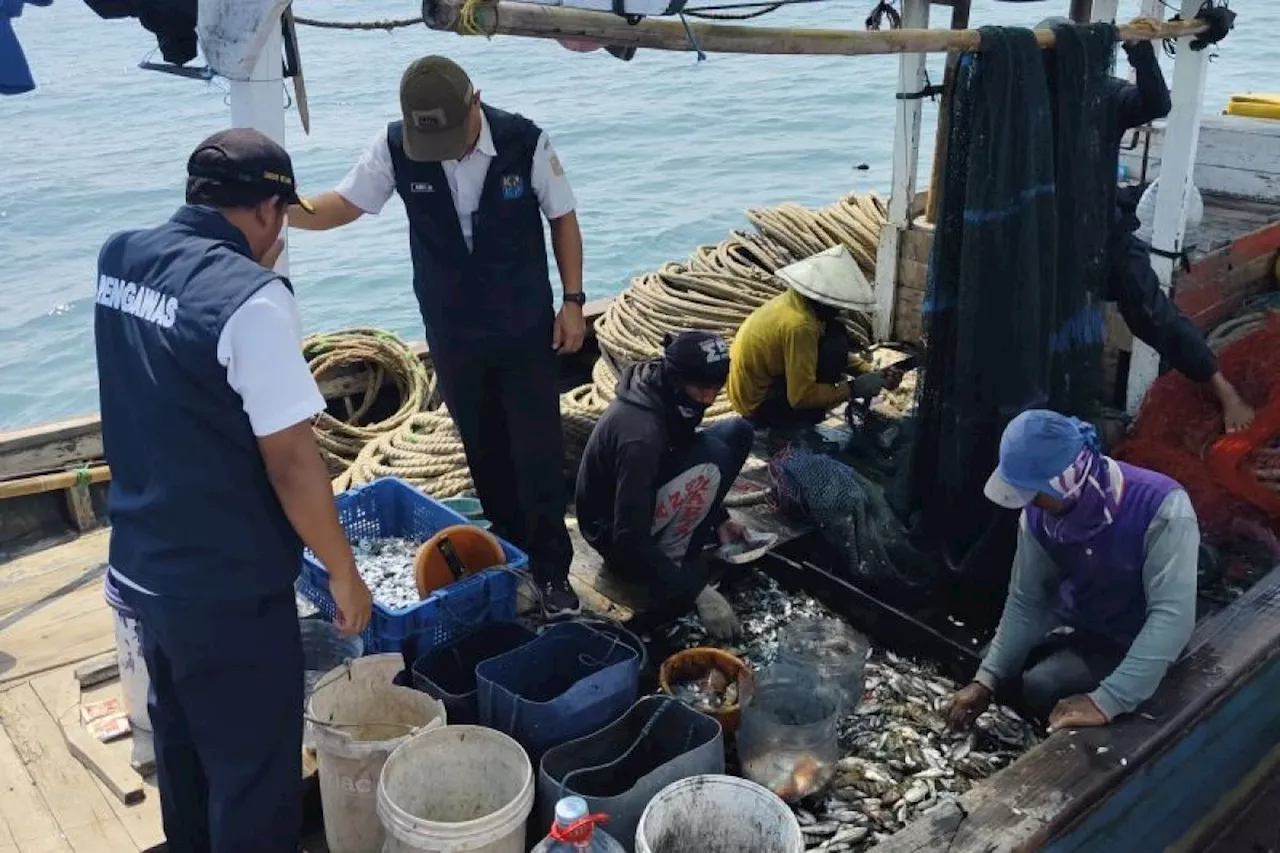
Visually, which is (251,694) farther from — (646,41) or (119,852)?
(646,41)

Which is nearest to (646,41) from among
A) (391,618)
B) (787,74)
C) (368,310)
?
(391,618)

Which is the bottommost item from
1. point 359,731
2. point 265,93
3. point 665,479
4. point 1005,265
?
point 359,731

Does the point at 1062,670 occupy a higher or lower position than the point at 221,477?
lower

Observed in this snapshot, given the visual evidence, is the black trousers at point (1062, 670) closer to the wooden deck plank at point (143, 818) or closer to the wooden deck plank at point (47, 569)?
the wooden deck plank at point (143, 818)

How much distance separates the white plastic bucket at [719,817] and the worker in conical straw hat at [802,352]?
303 centimetres

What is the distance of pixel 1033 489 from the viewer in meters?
3.81

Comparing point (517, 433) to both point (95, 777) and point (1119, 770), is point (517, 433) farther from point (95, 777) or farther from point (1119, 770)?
point (1119, 770)

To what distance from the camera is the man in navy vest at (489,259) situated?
4.13 meters

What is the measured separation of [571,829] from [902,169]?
5327 mm

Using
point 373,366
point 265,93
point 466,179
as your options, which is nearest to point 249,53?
point 265,93

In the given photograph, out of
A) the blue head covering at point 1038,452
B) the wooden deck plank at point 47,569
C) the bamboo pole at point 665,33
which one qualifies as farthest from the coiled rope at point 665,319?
the bamboo pole at point 665,33

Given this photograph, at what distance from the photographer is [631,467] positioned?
176 inches

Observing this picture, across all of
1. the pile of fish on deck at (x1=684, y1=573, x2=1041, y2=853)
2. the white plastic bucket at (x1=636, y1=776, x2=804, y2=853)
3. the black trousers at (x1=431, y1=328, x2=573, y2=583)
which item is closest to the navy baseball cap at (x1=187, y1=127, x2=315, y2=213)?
the black trousers at (x1=431, y1=328, x2=573, y2=583)

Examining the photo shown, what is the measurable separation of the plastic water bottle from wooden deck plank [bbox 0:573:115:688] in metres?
2.38
